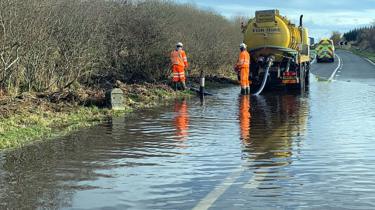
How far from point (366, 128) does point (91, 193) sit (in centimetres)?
759

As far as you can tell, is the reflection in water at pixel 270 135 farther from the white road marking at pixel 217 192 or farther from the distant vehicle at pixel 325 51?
the distant vehicle at pixel 325 51

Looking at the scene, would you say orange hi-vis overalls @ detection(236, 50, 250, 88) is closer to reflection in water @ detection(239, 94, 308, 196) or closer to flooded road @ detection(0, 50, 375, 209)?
reflection in water @ detection(239, 94, 308, 196)

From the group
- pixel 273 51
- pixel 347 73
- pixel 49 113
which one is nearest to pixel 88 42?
pixel 49 113

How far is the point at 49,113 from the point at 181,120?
3267 mm

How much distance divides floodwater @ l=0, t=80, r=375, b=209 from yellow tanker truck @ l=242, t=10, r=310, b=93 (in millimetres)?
9055

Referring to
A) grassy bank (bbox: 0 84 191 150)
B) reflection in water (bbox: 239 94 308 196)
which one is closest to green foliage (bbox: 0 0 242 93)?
grassy bank (bbox: 0 84 191 150)

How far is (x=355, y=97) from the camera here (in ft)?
67.7

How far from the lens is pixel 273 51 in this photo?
23484 millimetres

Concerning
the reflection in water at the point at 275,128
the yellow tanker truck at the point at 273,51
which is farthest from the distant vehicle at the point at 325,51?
the reflection in water at the point at 275,128

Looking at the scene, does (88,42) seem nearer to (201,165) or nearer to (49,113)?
(49,113)

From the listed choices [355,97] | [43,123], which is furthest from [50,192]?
[355,97]

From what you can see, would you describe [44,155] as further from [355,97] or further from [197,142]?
[355,97]

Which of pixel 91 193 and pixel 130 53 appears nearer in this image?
pixel 91 193

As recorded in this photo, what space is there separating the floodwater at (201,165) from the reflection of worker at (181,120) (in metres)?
0.04
